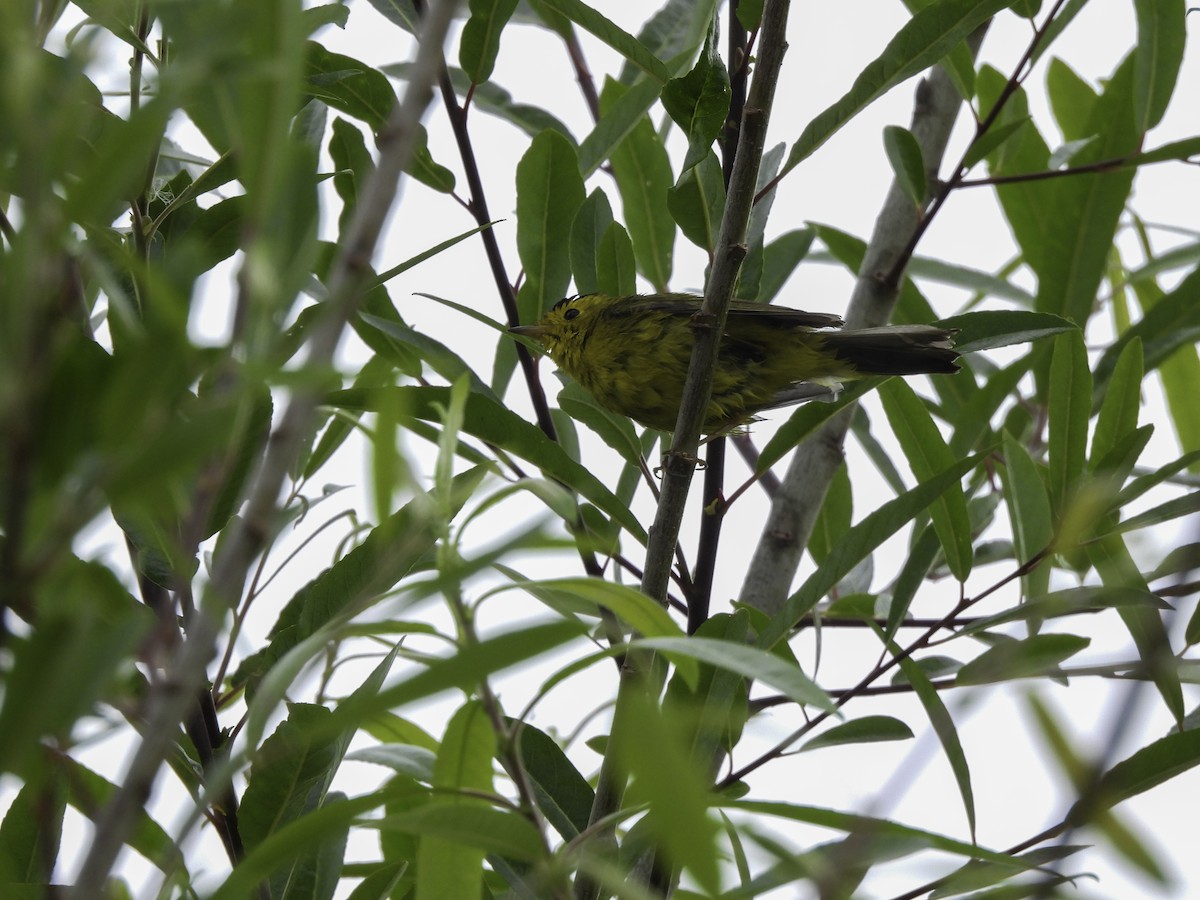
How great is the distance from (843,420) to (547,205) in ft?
A: 3.08

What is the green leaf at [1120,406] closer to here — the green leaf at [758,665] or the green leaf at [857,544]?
the green leaf at [857,544]

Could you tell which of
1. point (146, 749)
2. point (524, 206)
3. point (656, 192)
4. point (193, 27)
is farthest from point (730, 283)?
point (146, 749)

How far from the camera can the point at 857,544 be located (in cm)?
247

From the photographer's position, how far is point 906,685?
8.75 feet

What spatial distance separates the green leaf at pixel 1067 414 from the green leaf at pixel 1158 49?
3.52ft

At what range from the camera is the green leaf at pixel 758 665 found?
1.21 m

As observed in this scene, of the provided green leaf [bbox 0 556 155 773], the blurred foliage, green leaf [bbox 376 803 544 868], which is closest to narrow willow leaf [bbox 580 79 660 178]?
the blurred foliage

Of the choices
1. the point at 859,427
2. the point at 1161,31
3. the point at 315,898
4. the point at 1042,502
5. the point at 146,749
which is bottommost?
the point at 146,749

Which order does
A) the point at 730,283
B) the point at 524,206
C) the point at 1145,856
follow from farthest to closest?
the point at 524,206 < the point at 730,283 < the point at 1145,856

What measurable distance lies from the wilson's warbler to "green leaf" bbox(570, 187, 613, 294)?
1.06 meters

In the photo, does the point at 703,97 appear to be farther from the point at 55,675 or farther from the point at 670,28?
the point at 55,675

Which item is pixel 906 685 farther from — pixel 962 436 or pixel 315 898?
pixel 315 898

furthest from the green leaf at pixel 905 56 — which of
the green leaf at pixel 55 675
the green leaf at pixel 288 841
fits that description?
the green leaf at pixel 55 675

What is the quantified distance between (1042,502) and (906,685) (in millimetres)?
478
